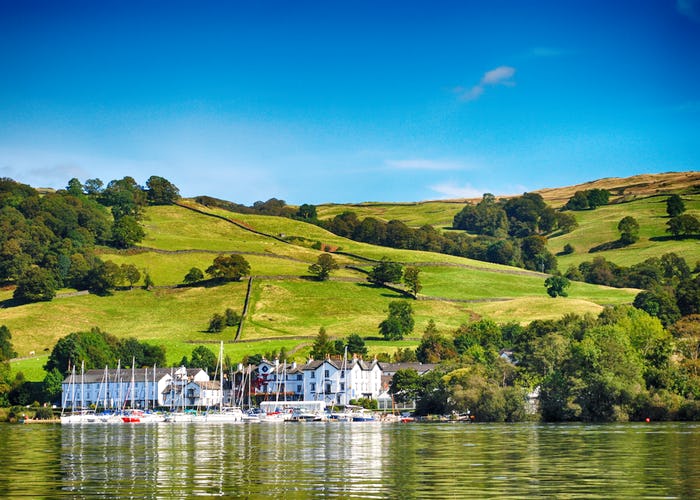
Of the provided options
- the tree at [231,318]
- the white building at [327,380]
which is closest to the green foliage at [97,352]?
the tree at [231,318]

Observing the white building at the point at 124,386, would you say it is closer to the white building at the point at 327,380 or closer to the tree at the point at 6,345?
the white building at the point at 327,380

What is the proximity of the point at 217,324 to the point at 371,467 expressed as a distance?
139 m

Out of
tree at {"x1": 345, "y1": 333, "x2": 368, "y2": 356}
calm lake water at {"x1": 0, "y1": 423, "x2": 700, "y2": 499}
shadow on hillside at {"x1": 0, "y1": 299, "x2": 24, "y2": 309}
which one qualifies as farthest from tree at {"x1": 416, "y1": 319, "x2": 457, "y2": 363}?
calm lake water at {"x1": 0, "y1": 423, "x2": 700, "y2": 499}

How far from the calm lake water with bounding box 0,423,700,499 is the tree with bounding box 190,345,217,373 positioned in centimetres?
8965

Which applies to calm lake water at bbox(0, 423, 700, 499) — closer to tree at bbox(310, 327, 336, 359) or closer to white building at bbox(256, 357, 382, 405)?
white building at bbox(256, 357, 382, 405)

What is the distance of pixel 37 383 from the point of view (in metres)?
156

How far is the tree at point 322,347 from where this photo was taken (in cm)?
16662

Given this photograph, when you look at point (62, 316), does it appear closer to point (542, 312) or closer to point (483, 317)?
point (483, 317)

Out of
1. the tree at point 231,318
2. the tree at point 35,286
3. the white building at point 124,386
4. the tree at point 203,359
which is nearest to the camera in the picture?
the white building at point 124,386

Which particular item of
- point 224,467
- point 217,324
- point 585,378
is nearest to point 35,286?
point 217,324

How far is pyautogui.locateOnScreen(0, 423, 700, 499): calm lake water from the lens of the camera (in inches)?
1492

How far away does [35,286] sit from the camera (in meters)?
194

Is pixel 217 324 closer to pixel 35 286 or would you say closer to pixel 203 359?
pixel 203 359

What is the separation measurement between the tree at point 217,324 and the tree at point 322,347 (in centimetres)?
2276
